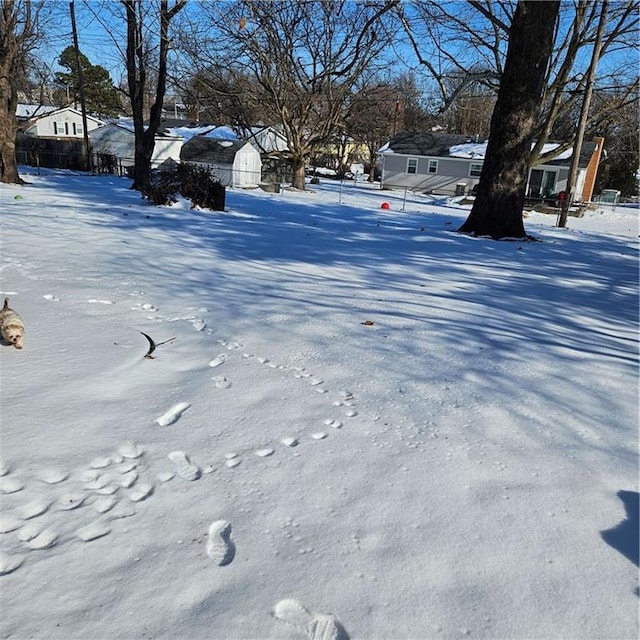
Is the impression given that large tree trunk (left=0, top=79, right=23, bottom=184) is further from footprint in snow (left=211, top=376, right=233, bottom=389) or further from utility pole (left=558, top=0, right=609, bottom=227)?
utility pole (left=558, top=0, right=609, bottom=227)

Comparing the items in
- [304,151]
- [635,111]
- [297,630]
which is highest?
[635,111]

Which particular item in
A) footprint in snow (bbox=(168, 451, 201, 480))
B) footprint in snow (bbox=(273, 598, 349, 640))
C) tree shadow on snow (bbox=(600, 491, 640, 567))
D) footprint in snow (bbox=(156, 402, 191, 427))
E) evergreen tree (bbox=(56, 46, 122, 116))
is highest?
evergreen tree (bbox=(56, 46, 122, 116))

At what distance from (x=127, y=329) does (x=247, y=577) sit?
9.12ft

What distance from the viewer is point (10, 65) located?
55.3 ft

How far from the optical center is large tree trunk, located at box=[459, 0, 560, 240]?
9.50 meters

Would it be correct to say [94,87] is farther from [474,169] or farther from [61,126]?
[474,169]

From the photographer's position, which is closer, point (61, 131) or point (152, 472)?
point (152, 472)

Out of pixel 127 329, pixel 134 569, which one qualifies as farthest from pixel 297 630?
pixel 127 329

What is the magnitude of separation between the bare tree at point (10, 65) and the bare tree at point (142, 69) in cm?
436

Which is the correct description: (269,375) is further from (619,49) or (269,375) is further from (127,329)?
(619,49)

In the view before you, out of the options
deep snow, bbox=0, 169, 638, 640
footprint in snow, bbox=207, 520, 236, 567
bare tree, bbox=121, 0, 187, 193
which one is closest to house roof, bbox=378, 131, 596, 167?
bare tree, bbox=121, 0, 187, 193

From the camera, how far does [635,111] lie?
908 inches

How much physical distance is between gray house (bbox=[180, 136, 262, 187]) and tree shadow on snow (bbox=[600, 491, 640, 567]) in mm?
27065

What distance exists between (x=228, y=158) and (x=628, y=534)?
95.1ft
